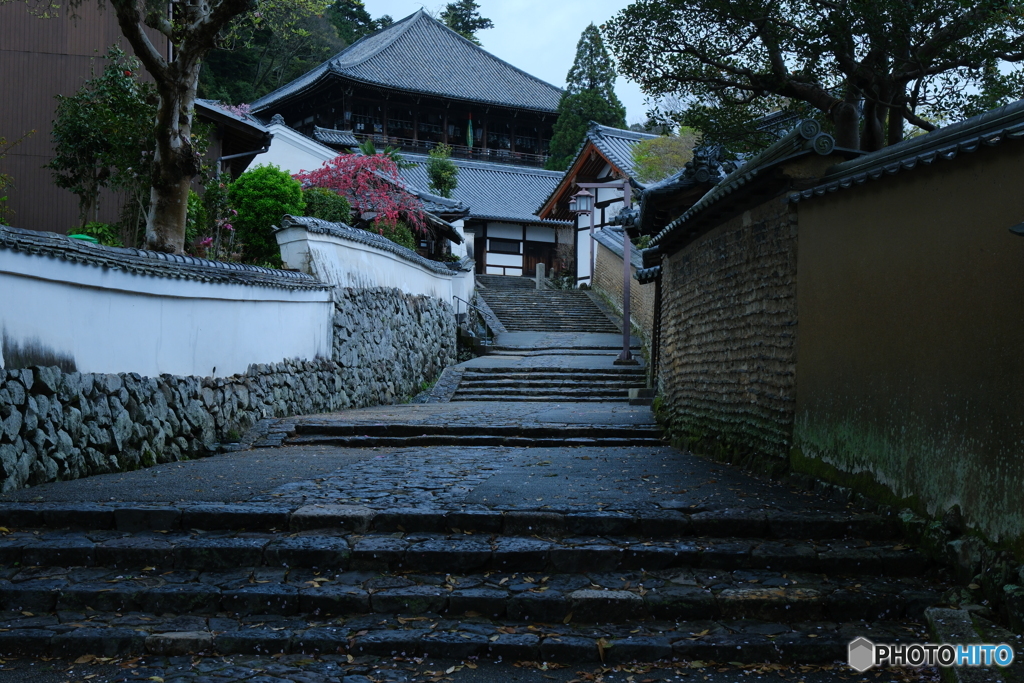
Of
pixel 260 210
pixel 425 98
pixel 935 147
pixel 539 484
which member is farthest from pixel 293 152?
pixel 935 147

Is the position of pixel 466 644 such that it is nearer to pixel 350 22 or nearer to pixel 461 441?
pixel 461 441

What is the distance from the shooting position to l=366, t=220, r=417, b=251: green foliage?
19.0m

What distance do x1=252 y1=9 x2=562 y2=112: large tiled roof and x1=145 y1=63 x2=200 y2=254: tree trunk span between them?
28417 mm

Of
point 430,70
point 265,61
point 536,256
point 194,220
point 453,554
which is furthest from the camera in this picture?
point 430,70

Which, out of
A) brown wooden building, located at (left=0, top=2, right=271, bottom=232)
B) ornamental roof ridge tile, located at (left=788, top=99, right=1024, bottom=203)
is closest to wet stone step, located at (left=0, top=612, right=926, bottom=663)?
ornamental roof ridge tile, located at (left=788, top=99, right=1024, bottom=203)

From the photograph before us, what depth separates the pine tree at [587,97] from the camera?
39.3 meters

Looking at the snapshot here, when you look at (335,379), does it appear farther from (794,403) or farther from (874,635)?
(874,635)

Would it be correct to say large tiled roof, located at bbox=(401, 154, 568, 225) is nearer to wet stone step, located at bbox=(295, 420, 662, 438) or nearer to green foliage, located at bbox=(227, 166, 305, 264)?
green foliage, located at bbox=(227, 166, 305, 264)

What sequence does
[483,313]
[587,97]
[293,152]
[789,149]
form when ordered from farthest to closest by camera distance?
[587,97], [293,152], [483,313], [789,149]

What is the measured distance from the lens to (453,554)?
5.09 metres

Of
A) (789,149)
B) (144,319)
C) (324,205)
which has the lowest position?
(144,319)

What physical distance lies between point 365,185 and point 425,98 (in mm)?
22704

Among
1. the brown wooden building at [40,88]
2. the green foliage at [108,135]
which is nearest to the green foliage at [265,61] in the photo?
the brown wooden building at [40,88]

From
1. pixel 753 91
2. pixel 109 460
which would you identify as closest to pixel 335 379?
pixel 109 460
